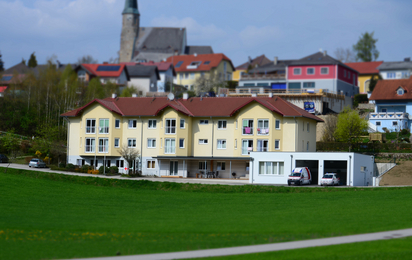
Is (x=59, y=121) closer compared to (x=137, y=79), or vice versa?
(x=59, y=121)

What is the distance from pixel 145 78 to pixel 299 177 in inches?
2691

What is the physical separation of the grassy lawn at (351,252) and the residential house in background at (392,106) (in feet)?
192

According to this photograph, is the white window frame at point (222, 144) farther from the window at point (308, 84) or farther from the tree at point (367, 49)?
the tree at point (367, 49)

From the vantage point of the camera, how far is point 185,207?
32.4 metres

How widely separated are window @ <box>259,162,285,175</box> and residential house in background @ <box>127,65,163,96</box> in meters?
61.0

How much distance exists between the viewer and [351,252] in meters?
17.3

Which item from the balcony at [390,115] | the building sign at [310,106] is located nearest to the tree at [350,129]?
the balcony at [390,115]

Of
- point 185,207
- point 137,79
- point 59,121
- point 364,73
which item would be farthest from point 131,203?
point 364,73

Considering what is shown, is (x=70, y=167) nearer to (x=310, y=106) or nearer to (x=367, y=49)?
(x=310, y=106)

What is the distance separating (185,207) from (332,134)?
149 feet

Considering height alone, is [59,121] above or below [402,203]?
above

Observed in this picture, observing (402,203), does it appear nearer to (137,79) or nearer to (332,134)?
(332,134)

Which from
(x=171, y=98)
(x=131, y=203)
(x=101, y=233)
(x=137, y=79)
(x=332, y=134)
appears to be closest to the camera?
(x=101, y=233)

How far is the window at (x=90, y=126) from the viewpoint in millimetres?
67438
